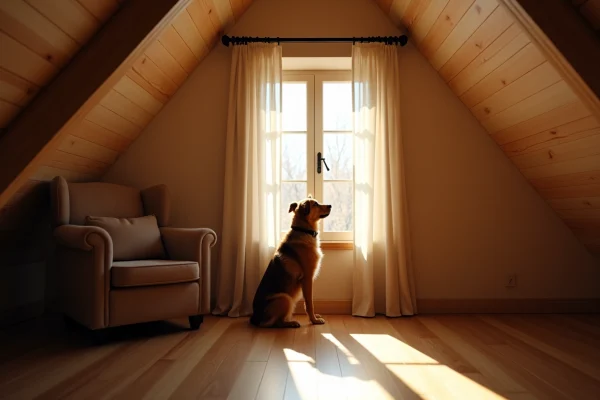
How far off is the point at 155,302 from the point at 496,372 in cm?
197

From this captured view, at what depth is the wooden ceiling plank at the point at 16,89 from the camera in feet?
7.40

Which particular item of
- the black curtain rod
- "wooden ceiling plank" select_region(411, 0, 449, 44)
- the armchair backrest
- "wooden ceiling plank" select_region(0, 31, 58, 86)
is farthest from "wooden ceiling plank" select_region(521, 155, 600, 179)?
"wooden ceiling plank" select_region(0, 31, 58, 86)

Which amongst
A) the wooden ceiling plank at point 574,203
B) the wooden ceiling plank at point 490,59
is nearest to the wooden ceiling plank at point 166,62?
the wooden ceiling plank at point 490,59

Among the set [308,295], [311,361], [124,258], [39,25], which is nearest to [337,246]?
[308,295]

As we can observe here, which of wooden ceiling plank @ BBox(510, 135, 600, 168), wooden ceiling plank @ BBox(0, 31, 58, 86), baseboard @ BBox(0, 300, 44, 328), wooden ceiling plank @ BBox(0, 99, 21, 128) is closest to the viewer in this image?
wooden ceiling plank @ BBox(0, 31, 58, 86)

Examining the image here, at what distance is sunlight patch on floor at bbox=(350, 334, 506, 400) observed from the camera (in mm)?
2057

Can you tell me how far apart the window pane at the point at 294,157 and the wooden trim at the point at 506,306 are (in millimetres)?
1436

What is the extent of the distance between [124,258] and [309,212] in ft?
4.22

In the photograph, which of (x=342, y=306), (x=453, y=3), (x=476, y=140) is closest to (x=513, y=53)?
(x=453, y=3)

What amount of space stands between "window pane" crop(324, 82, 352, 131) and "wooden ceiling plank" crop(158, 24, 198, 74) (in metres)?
1.13

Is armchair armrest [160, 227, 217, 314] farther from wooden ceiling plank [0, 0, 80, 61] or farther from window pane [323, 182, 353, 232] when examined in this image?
wooden ceiling plank [0, 0, 80, 61]

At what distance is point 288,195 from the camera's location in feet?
13.6

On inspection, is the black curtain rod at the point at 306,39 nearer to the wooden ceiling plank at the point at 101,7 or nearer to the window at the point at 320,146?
the window at the point at 320,146

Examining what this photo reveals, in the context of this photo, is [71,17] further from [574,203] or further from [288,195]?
[574,203]
